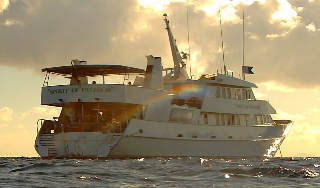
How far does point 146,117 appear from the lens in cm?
3102

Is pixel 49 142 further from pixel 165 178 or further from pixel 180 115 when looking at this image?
pixel 165 178

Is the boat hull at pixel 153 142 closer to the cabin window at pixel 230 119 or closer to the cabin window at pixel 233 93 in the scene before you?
the cabin window at pixel 230 119

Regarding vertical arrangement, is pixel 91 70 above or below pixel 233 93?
above

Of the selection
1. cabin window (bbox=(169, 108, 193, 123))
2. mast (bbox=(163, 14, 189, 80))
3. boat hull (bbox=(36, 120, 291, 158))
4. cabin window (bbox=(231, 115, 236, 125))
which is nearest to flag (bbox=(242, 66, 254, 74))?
mast (bbox=(163, 14, 189, 80))

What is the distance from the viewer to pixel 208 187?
14453 millimetres

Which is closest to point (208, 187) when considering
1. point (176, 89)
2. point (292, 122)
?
point (176, 89)

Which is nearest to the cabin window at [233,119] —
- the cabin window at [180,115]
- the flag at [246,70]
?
the cabin window at [180,115]

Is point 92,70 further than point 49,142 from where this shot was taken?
Yes

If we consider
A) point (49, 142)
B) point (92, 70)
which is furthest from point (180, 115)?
point (49, 142)

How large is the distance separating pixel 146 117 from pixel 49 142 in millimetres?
5532

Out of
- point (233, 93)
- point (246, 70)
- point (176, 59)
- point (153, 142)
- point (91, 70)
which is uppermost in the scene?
point (176, 59)

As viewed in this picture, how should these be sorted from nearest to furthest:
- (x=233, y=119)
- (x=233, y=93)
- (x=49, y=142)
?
1. (x=49, y=142)
2. (x=233, y=119)
3. (x=233, y=93)

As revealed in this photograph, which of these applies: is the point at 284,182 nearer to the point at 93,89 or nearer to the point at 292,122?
the point at 93,89

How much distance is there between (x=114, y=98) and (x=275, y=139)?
16.4m
